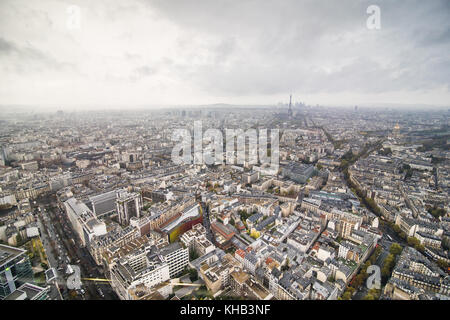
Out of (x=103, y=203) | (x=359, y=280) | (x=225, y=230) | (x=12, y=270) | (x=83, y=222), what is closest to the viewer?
(x=12, y=270)

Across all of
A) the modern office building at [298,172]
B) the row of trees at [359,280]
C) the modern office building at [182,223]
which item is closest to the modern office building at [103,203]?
the modern office building at [182,223]

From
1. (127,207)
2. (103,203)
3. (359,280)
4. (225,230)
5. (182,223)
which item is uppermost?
(127,207)

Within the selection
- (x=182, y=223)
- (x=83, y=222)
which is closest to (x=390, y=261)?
(x=182, y=223)

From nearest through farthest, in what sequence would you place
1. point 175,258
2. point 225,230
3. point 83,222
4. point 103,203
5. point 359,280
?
1. point 359,280
2. point 175,258
3. point 83,222
4. point 225,230
5. point 103,203

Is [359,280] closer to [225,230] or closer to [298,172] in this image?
[225,230]

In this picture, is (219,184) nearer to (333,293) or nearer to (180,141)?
(333,293)

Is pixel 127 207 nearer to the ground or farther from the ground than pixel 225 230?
farther from the ground

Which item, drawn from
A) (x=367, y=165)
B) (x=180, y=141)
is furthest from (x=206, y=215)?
(x=180, y=141)

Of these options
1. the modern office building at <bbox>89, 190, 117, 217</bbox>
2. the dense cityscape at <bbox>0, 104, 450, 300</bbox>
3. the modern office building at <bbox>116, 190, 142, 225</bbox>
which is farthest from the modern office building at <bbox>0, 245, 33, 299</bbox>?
the modern office building at <bbox>89, 190, 117, 217</bbox>
